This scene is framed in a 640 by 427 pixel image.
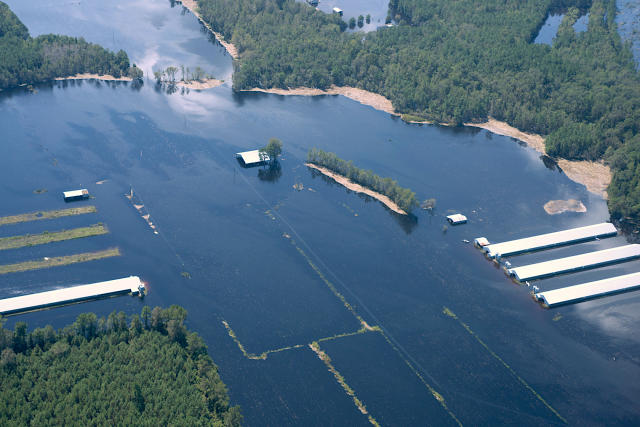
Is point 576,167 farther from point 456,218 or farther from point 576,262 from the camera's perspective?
point 456,218

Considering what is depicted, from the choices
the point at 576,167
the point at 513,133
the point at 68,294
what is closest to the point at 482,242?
the point at 576,167

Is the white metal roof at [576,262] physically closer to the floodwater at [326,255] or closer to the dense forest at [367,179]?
the floodwater at [326,255]

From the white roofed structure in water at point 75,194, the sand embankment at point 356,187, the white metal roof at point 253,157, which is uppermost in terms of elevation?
the white metal roof at point 253,157

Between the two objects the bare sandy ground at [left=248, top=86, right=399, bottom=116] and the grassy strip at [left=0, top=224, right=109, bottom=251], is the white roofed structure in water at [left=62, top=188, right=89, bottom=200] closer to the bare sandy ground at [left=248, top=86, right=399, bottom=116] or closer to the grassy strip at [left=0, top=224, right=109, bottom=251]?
the grassy strip at [left=0, top=224, right=109, bottom=251]

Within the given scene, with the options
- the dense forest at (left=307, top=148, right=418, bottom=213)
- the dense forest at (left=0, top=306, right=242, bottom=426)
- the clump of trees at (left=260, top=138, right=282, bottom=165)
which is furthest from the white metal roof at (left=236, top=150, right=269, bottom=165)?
the dense forest at (left=0, top=306, right=242, bottom=426)

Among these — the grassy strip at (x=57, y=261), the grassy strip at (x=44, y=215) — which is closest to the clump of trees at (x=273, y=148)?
the grassy strip at (x=44, y=215)

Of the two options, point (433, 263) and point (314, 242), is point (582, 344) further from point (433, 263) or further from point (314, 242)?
point (314, 242)
